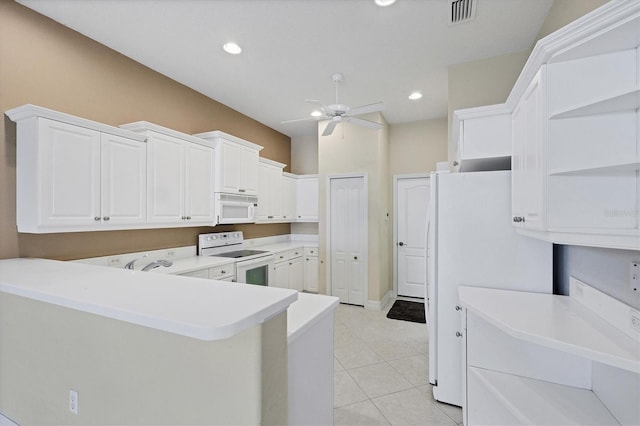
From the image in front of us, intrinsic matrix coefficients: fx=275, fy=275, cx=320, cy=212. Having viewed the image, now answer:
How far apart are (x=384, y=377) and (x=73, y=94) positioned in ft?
12.4

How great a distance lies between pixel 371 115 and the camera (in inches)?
174

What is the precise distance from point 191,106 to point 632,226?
4.06m

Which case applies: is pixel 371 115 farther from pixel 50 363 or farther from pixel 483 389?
pixel 50 363

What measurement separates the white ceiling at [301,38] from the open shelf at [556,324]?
88.5 inches

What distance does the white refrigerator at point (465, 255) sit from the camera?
195 centimetres

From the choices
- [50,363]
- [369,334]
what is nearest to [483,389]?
[369,334]

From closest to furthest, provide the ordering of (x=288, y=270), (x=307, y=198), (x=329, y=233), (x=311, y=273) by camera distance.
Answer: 1. (x=288, y=270)
2. (x=329, y=233)
3. (x=311, y=273)
4. (x=307, y=198)

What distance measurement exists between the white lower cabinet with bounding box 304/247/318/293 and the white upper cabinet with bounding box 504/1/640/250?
12.8 feet

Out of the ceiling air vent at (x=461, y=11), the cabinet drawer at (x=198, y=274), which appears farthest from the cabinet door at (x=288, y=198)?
the ceiling air vent at (x=461, y=11)

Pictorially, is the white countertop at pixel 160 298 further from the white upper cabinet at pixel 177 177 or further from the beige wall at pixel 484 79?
the beige wall at pixel 484 79

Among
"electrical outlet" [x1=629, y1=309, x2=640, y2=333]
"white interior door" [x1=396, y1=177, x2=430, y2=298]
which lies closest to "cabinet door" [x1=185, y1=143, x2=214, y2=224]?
"white interior door" [x1=396, y1=177, x2=430, y2=298]

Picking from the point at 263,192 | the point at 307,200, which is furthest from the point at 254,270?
the point at 307,200

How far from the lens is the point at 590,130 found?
1.20 metres

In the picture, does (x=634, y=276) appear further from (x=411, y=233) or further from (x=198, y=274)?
(x=411, y=233)
